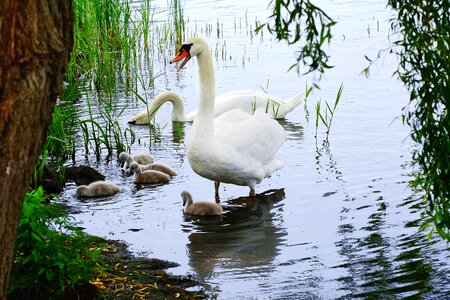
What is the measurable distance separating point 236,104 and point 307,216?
443cm

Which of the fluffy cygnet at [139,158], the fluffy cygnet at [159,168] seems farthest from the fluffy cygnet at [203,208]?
the fluffy cygnet at [139,158]

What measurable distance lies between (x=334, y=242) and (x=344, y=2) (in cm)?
1518

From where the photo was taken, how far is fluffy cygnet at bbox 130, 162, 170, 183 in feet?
32.6

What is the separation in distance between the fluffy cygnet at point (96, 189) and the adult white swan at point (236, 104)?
3.25m

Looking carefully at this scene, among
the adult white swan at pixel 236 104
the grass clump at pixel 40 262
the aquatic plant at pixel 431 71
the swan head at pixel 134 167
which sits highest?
the aquatic plant at pixel 431 71

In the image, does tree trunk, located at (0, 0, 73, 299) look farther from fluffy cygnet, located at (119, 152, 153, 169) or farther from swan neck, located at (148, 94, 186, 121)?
swan neck, located at (148, 94, 186, 121)

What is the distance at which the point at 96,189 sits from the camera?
941 cm

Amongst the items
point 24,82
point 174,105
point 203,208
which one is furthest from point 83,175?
point 24,82

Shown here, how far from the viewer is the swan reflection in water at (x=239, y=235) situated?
24.4 feet

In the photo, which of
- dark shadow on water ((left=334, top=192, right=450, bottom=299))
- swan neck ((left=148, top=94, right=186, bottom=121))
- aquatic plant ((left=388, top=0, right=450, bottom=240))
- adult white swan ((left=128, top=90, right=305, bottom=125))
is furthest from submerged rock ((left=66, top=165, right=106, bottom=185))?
aquatic plant ((left=388, top=0, right=450, bottom=240))

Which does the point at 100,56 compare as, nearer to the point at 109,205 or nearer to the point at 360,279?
the point at 109,205

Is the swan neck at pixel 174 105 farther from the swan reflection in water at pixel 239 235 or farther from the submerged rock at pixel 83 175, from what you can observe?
the swan reflection in water at pixel 239 235

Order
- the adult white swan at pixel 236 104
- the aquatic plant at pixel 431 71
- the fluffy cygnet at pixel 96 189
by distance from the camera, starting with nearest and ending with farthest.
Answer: the aquatic plant at pixel 431 71 < the fluffy cygnet at pixel 96 189 < the adult white swan at pixel 236 104

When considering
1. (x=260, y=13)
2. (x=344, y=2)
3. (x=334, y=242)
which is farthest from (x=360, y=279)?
(x=344, y=2)
